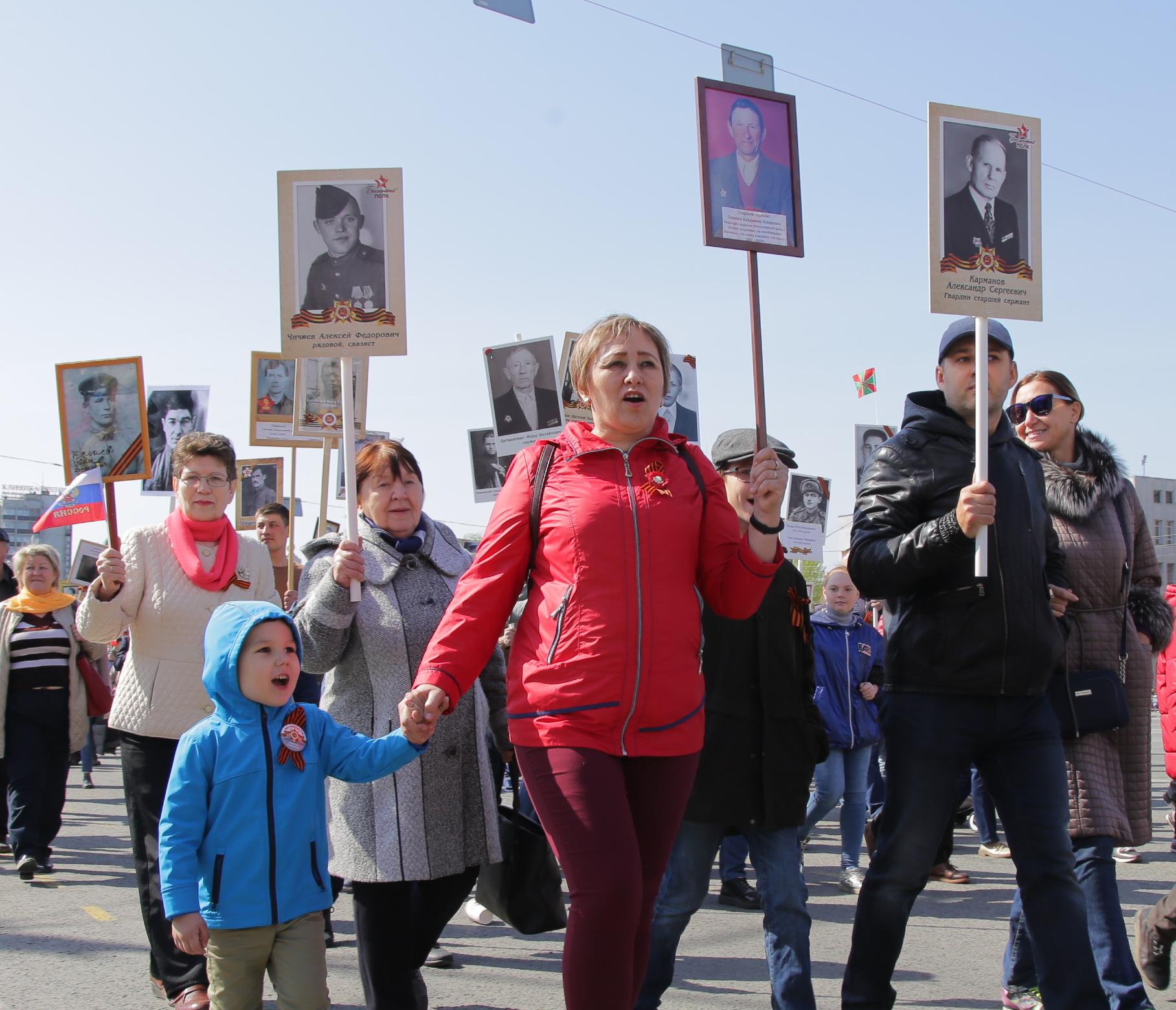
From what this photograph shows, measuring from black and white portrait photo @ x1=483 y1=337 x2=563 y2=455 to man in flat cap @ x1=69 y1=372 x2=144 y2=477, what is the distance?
183 inches

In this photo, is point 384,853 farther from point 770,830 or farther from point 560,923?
point 770,830

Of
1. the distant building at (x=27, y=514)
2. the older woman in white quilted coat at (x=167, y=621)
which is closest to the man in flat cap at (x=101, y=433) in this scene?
the older woman in white quilted coat at (x=167, y=621)

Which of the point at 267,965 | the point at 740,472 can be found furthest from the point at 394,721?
the point at 740,472

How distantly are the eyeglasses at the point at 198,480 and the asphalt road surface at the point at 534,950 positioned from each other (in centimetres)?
193

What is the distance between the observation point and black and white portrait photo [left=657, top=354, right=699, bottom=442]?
11812 mm

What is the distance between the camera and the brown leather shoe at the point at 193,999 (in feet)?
14.4

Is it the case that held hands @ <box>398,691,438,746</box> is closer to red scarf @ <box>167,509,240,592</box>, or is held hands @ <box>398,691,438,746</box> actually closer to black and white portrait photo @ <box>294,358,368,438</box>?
red scarf @ <box>167,509,240,592</box>

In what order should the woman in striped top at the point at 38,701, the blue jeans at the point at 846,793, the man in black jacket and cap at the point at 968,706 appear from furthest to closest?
the woman in striped top at the point at 38,701 < the blue jeans at the point at 846,793 < the man in black jacket and cap at the point at 968,706

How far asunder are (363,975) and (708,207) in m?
2.68

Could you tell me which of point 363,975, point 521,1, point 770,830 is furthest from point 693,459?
point 521,1

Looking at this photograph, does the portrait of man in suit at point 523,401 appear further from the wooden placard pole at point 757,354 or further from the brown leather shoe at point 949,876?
the wooden placard pole at point 757,354

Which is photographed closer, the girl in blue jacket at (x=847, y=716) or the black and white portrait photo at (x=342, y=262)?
the black and white portrait photo at (x=342, y=262)

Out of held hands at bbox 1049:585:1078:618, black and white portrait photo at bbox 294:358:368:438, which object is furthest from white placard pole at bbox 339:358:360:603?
black and white portrait photo at bbox 294:358:368:438

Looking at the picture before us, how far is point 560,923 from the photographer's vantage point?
4.09 metres
